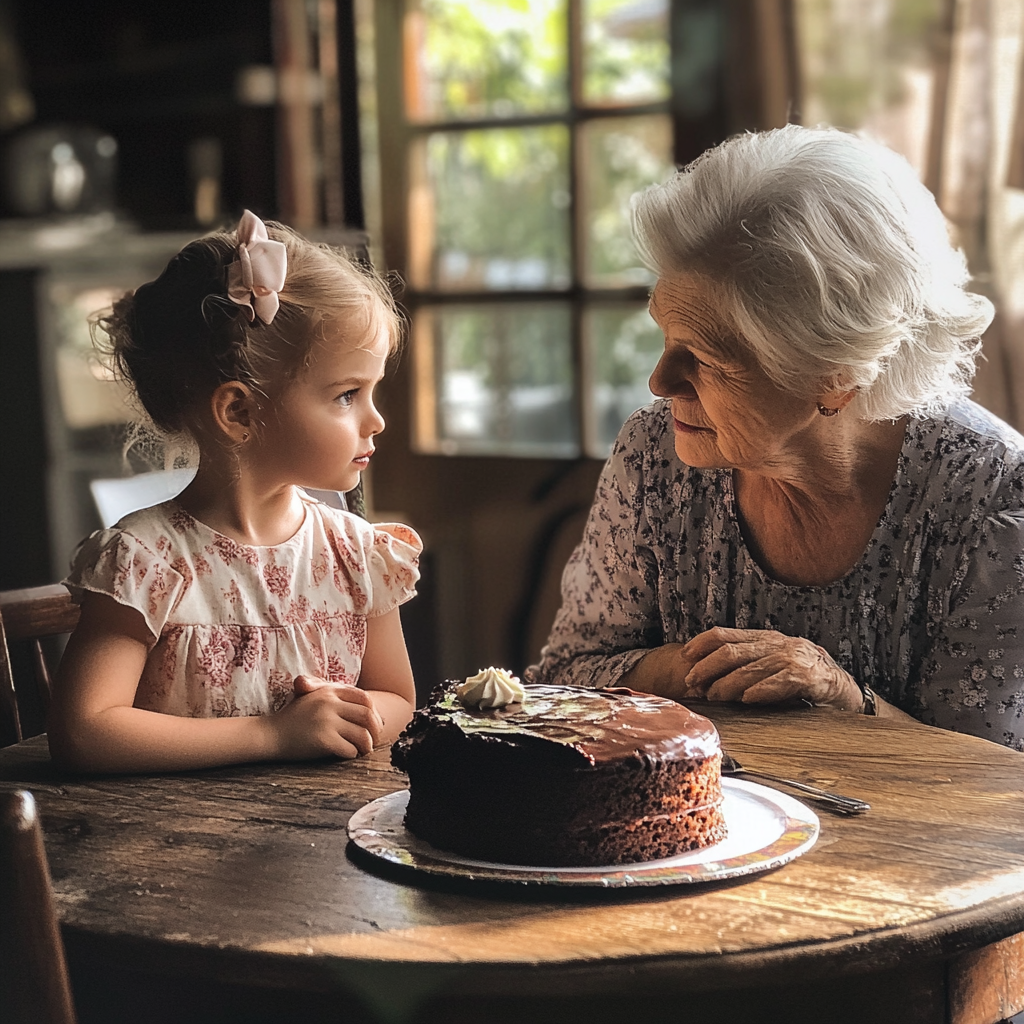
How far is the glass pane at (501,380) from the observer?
3.86 meters

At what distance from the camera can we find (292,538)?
1.53 metres

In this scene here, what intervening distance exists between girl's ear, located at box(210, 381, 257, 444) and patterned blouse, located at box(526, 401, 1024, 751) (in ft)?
1.91

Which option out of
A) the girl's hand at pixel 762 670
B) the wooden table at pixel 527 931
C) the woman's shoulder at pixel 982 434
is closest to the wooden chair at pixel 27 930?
the wooden table at pixel 527 931

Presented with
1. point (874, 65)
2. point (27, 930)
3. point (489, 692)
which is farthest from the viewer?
point (874, 65)

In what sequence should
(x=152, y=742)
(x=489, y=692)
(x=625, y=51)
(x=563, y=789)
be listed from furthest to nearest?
(x=625, y=51) < (x=152, y=742) < (x=489, y=692) < (x=563, y=789)

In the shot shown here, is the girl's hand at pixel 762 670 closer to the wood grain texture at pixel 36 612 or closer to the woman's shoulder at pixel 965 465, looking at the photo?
the woman's shoulder at pixel 965 465

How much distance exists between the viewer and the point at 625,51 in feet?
11.7

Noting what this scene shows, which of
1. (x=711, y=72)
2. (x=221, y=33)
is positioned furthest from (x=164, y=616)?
(x=221, y=33)

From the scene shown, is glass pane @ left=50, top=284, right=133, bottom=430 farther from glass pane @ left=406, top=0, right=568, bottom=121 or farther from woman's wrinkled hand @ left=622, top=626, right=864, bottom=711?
woman's wrinkled hand @ left=622, top=626, right=864, bottom=711

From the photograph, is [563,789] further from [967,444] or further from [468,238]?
[468,238]

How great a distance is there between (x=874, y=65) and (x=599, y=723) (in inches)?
93.6

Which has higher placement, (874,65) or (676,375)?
(874,65)

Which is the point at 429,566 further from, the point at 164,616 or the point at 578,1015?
the point at 578,1015

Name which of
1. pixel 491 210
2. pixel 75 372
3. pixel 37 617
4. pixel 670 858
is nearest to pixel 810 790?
pixel 670 858
